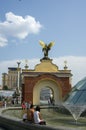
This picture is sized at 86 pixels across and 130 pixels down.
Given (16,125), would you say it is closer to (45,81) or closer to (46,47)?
(45,81)

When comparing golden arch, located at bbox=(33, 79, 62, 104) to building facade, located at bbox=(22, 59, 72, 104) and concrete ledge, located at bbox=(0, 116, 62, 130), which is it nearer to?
building facade, located at bbox=(22, 59, 72, 104)

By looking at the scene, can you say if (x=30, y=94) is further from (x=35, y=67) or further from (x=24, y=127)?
(x=24, y=127)

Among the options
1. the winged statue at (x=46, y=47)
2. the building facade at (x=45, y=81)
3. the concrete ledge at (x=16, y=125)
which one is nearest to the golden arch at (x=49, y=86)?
the building facade at (x=45, y=81)

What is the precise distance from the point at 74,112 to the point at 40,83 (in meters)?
20.4

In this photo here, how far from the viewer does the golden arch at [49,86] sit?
38.8 metres

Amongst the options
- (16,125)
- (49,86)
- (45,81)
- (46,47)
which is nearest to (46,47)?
(46,47)

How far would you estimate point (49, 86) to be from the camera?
39.1 meters

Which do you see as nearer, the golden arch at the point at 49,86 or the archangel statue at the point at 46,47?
the golden arch at the point at 49,86

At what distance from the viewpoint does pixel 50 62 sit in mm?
39531

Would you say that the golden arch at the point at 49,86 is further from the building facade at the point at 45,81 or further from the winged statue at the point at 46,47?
the winged statue at the point at 46,47

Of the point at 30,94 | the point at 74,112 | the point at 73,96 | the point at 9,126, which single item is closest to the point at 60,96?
the point at 30,94

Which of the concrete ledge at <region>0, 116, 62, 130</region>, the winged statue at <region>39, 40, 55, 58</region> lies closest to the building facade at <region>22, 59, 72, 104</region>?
the winged statue at <region>39, 40, 55, 58</region>

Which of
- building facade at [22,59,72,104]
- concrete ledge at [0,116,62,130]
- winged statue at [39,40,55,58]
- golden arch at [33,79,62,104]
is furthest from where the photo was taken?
winged statue at [39,40,55,58]

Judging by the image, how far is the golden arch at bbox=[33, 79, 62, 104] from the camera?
3880cm
